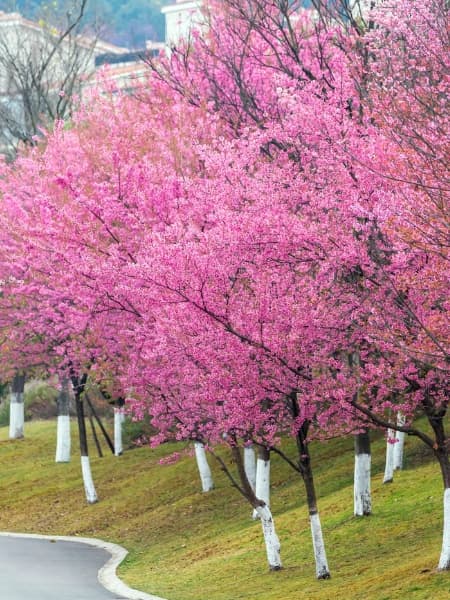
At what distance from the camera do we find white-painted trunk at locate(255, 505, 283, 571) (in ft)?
67.6

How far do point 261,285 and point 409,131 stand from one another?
10.9 ft

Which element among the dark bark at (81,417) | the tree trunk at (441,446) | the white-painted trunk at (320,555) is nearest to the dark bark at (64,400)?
the dark bark at (81,417)

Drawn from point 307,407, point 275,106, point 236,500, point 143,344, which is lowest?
point 236,500

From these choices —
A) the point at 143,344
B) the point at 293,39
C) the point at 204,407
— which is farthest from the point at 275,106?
the point at 204,407

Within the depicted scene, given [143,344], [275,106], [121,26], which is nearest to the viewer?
[143,344]

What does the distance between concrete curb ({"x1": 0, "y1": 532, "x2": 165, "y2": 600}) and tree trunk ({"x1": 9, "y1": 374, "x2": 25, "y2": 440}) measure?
1422 centimetres

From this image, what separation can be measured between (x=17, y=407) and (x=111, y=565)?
72.0 ft

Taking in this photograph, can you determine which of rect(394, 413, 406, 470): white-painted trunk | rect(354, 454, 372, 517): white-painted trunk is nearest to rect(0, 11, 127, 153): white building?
rect(394, 413, 406, 470): white-painted trunk

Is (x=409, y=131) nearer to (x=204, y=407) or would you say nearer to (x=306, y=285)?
(x=306, y=285)

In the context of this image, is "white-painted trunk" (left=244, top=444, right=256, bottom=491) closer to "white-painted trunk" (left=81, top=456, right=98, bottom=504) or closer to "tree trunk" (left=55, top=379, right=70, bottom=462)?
"white-painted trunk" (left=81, top=456, right=98, bottom=504)

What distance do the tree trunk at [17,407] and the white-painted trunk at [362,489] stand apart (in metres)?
23.1

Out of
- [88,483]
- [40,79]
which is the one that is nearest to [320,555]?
[88,483]

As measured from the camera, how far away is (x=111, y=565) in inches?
963

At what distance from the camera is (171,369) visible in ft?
67.3
